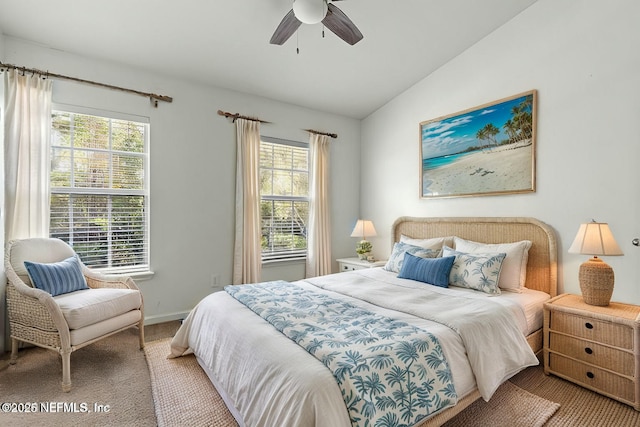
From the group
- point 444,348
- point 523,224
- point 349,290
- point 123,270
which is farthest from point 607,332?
point 123,270

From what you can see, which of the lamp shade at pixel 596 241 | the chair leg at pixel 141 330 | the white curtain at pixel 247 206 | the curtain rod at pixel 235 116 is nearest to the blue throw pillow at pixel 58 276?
the chair leg at pixel 141 330

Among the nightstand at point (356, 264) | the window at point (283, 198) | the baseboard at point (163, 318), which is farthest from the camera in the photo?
the window at point (283, 198)

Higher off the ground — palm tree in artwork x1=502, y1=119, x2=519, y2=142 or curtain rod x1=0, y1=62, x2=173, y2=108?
curtain rod x1=0, y1=62, x2=173, y2=108

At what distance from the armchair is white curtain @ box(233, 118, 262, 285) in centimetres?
127

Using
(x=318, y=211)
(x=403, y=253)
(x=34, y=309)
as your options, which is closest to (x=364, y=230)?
(x=318, y=211)

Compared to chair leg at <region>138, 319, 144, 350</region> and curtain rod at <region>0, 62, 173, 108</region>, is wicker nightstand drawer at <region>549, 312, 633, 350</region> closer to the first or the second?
chair leg at <region>138, 319, 144, 350</region>

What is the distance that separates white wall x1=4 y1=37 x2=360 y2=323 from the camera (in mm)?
3121

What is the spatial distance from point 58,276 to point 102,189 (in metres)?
1.01

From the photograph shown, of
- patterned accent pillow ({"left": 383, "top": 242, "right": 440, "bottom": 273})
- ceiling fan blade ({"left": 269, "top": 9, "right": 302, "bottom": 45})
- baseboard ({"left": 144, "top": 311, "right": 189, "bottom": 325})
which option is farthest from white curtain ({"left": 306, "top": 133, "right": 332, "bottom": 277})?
ceiling fan blade ({"left": 269, "top": 9, "right": 302, "bottom": 45})

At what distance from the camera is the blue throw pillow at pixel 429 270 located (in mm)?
2768

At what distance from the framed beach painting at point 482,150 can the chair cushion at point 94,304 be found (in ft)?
11.2

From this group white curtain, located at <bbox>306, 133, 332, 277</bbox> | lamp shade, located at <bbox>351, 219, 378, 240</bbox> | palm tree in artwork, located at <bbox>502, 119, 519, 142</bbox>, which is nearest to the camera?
palm tree in artwork, located at <bbox>502, 119, 519, 142</bbox>

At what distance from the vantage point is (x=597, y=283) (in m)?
2.28

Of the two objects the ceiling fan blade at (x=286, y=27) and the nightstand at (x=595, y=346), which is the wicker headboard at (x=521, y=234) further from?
the ceiling fan blade at (x=286, y=27)
